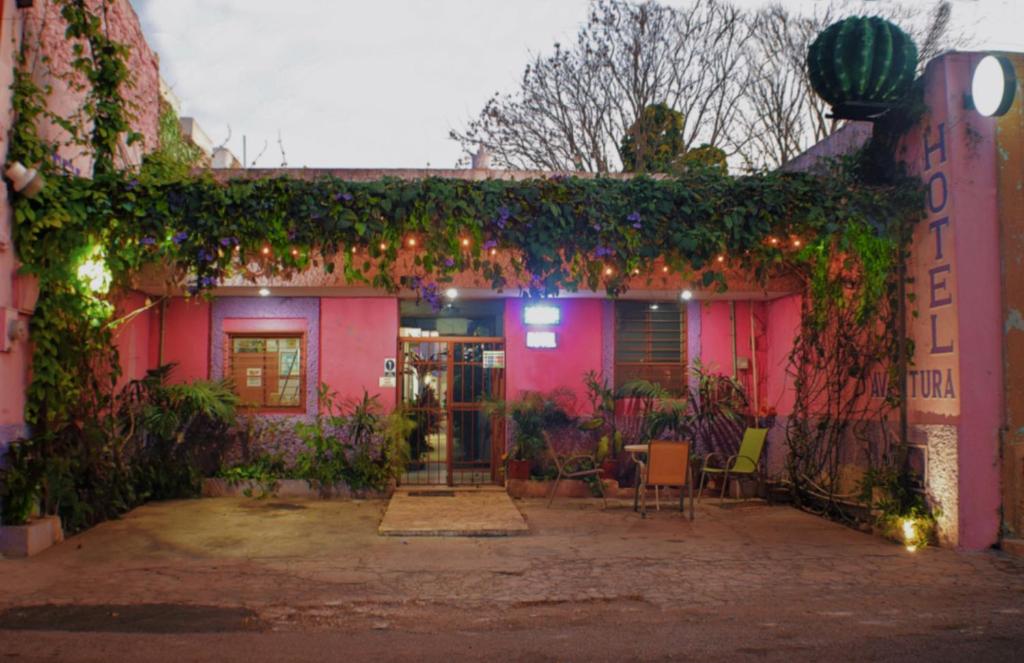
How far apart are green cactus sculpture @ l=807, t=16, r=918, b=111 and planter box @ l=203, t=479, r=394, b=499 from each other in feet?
25.1

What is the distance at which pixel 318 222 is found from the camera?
7.93 meters

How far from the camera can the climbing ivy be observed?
7793mm

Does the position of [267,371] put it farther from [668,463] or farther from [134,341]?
[668,463]

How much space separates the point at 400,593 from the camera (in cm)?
631

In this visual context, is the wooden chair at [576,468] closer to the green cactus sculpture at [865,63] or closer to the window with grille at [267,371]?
the window with grille at [267,371]

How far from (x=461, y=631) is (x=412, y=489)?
6.17 metres

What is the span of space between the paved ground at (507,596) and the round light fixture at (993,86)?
414 centimetres

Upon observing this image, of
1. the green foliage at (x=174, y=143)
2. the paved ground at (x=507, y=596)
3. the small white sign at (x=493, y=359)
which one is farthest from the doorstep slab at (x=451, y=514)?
the green foliage at (x=174, y=143)

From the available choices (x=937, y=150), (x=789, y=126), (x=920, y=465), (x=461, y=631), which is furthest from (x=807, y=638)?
(x=789, y=126)

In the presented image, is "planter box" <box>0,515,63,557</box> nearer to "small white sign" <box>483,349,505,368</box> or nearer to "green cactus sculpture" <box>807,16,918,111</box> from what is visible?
"small white sign" <box>483,349,505,368</box>

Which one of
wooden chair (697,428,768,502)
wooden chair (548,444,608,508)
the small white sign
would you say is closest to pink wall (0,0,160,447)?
the small white sign

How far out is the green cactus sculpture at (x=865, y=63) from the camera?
816 centimetres

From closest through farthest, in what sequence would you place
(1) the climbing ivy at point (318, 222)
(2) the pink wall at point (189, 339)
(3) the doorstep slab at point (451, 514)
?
1. (1) the climbing ivy at point (318, 222)
2. (3) the doorstep slab at point (451, 514)
3. (2) the pink wall at point (189, 339)

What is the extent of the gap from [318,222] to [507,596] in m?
4.00
